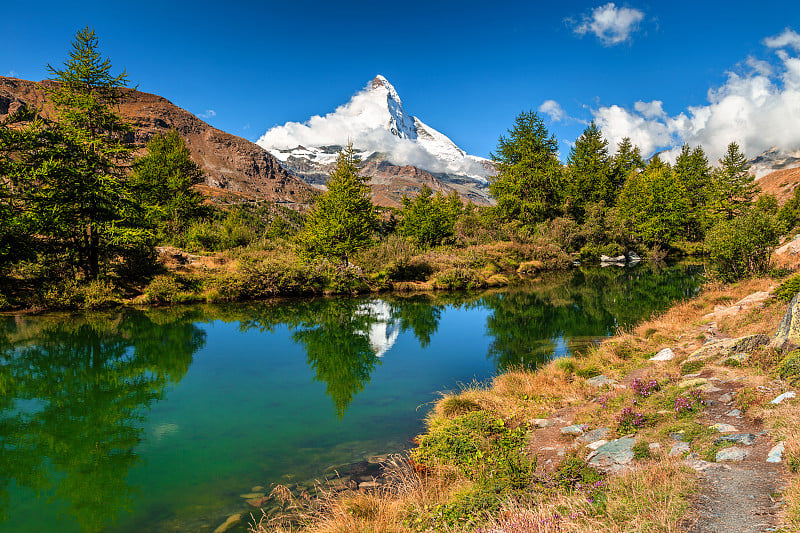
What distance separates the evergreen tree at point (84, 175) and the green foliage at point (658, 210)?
54621mm

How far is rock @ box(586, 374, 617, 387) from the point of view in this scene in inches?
380

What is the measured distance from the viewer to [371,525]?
505 cm

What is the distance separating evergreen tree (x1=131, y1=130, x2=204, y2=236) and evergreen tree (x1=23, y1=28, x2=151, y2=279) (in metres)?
13.4

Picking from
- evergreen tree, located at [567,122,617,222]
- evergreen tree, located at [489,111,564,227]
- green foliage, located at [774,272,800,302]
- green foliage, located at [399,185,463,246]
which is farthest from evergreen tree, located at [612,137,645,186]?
green foliage, located at [774,272,800,302]

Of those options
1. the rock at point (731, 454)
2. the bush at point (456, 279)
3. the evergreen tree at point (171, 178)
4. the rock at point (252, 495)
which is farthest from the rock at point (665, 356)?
the evergreen tree at point (171, 178)

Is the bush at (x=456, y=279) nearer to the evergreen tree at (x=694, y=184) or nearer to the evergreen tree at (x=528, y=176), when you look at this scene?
the evergreen tree at (x=528, y=176)

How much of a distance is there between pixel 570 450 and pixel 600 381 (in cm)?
417

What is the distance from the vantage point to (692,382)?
800cm

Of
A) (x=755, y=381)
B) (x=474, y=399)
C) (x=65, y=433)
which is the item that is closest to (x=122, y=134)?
(x=65, y=433)

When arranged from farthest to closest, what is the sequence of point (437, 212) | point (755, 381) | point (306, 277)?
1. point (437, 212)
2. point (306, 277)
3. point (755, 381)

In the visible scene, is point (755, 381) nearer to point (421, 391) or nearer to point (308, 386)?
point (421, 391)

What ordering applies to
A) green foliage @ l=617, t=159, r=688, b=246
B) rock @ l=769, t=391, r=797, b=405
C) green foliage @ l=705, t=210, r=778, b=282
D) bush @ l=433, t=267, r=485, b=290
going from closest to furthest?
rock @ l=769, t=391, r=797, b=405, green foliage @ l=705, t=210, r=778, b=282, bush @ l=433, t=267, r=485, b=290, green foliage @ l=617, t=159, r=688, b=246

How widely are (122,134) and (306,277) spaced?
1440cm

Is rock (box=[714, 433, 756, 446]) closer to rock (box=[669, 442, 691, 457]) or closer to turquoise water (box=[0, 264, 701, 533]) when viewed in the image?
rock (box=[669, 442, 691, 457])
